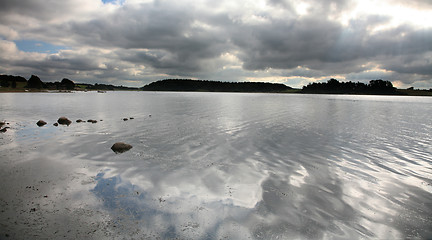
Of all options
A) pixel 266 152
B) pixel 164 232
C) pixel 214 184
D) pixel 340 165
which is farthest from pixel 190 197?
pixel 340 165

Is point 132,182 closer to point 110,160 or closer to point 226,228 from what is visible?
point 110,160

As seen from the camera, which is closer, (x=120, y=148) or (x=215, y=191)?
(x=215, y=191)

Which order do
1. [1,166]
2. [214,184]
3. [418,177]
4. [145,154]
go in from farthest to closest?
1. [145,154]
2. [1,166]
3. [418,177]
4. [214,184]

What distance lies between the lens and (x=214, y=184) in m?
11.2

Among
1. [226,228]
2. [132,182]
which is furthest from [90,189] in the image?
[226,228]

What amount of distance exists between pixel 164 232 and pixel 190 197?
8.73ft

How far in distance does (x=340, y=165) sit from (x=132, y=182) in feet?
40.0

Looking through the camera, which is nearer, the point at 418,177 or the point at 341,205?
the point at 341,205

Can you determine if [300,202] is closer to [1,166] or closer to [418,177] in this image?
[418,177]

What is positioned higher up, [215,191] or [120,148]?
[120,148]

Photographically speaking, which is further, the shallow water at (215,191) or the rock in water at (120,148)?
the rock in water at (120,148)

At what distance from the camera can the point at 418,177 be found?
1209 cm

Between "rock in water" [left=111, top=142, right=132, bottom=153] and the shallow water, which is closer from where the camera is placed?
the shallow water

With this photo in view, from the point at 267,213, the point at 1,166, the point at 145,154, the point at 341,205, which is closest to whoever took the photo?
the point at 267,213
